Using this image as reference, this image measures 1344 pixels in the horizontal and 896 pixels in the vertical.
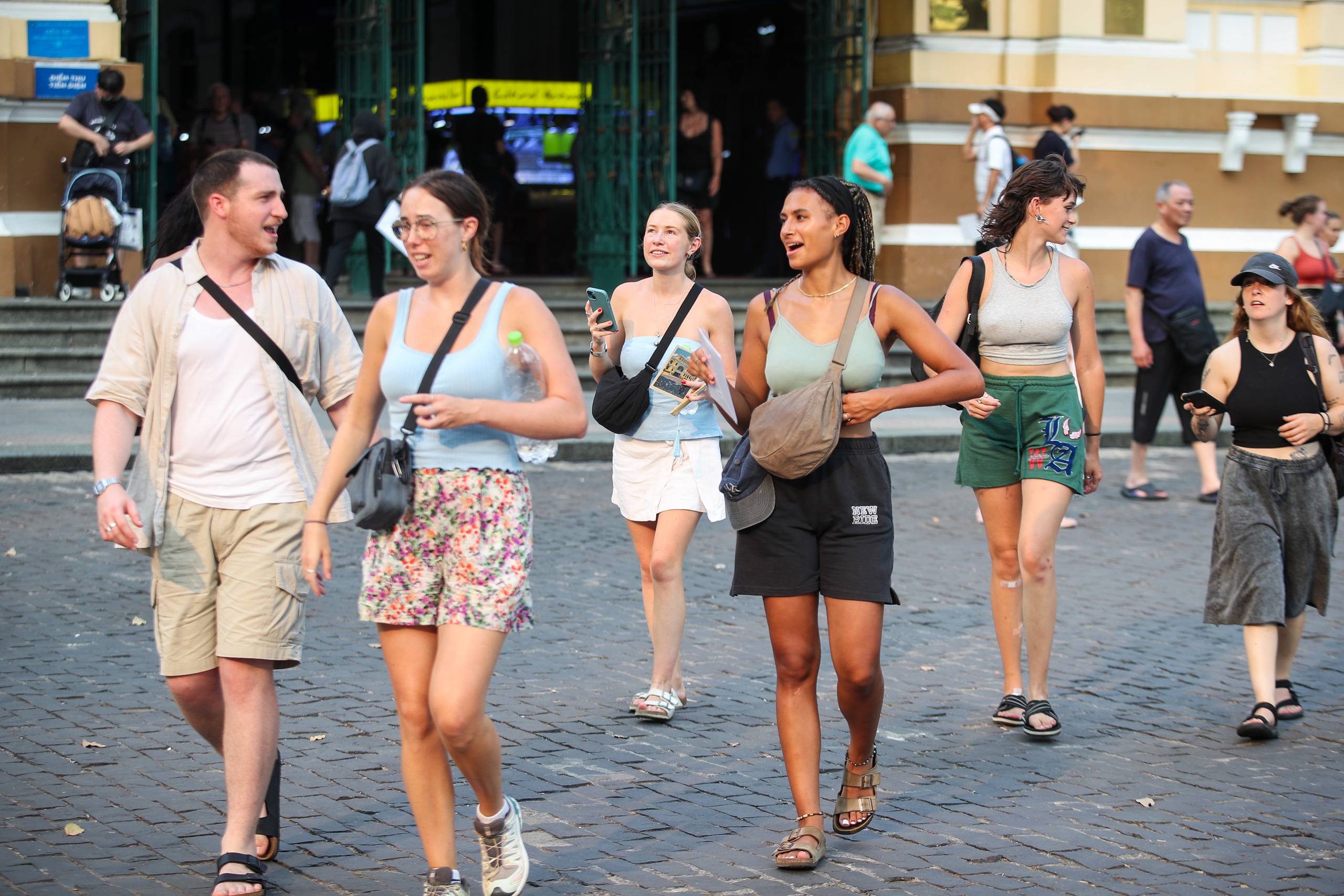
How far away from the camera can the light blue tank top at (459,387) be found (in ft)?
13.4

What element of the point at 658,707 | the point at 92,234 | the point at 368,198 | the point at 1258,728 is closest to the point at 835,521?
the point at 658,707

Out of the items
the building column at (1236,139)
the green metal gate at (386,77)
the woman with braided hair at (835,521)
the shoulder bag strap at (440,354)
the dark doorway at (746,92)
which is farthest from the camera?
the dark doorway at (746,92)

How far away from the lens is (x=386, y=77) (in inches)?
640

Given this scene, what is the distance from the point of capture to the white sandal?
5914mm

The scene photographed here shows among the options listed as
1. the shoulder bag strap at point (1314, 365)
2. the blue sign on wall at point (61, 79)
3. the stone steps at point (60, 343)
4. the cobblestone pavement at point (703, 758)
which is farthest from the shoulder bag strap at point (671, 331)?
the blue sign on wall at point (61, 79)

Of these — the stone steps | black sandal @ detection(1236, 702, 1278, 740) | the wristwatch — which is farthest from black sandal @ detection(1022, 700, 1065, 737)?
the stone steps

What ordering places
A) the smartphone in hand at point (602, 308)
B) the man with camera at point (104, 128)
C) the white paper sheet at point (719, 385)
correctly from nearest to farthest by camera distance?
the white paper sheet at point (719, 385)
the smartphone in hand at point (602, 308)
the man with camera at point (104, 128)

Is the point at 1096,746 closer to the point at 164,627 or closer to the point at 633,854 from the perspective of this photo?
the point at 633,854

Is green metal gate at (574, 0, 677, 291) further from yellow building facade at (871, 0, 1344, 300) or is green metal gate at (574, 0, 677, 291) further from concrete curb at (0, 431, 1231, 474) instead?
concrete curb at (0, 431, 1231, 474)

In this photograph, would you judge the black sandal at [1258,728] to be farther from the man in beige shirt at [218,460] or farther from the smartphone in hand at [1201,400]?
the man in beige shirt at [218,460]

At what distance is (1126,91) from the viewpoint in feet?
58.6

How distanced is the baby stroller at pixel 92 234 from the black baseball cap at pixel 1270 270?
10.5 metres

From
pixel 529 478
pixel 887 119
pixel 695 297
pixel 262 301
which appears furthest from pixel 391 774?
pixel 887 119

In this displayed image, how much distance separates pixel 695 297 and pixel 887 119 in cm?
1013
